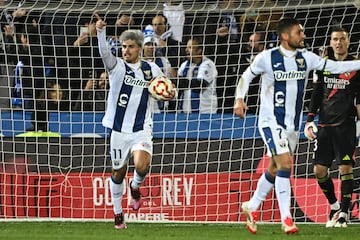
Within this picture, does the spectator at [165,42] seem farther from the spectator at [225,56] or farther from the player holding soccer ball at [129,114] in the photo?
the player holding soccer ball at [129,114]

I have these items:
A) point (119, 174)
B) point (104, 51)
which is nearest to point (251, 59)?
point (119, 174)

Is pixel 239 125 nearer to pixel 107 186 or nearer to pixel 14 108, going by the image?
pixel 107 186

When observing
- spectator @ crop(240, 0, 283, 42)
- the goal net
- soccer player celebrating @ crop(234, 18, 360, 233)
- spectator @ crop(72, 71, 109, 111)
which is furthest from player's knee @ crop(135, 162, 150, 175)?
spectator @ crop(240, 0, 283, 42)

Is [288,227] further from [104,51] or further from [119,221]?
[104,51]

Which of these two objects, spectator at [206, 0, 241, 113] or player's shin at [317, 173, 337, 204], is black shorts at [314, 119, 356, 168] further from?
spectator at [206, 0, 241, 113]

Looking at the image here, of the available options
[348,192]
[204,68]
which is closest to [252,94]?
[204,68]

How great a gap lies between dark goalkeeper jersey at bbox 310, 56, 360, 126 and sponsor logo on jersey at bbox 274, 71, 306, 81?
1.61 metres

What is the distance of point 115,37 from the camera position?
14938 millimetres

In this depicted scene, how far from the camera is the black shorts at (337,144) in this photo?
12367 millimetres

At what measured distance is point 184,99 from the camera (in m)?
14.7

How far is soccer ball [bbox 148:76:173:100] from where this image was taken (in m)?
11.5

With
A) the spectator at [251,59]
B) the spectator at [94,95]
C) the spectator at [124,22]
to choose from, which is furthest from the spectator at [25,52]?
the spectator at [251,59]

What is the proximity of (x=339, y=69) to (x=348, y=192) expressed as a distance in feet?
6.72

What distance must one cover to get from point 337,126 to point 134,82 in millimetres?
2523
